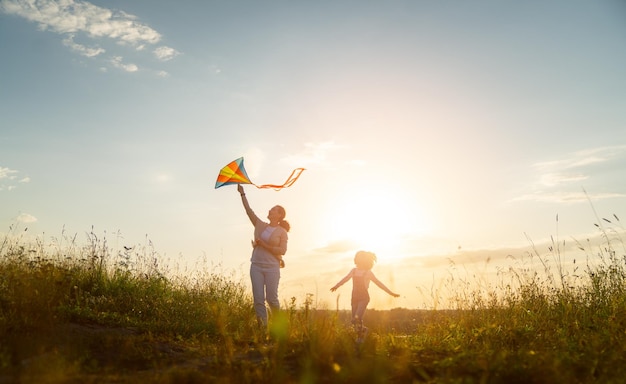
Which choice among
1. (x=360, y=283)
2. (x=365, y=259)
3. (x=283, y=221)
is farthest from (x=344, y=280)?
(x=283, y=221)

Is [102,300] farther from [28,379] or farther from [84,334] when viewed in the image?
[28,379]

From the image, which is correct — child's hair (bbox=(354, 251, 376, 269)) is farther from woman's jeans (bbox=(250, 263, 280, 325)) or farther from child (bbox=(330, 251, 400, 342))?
woman's jeans (bbox=(250, 263, 280, 325))

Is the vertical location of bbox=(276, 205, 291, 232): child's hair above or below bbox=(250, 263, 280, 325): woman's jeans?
above

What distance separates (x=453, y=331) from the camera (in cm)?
754

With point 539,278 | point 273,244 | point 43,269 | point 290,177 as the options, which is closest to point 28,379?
point 43,269

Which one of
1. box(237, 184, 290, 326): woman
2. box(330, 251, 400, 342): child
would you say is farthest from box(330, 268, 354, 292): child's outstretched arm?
box(237, 184, 290, 326): woman

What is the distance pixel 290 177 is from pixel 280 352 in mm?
5520

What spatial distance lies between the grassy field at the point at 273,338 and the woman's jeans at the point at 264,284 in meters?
0.70

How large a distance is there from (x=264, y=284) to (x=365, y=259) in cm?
256

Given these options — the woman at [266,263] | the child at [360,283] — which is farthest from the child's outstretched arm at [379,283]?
the woman at [266,263]

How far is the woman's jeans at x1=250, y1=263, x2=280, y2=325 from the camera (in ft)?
29.4

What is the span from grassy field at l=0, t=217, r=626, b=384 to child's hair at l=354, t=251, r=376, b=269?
2039mm

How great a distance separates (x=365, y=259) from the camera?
1060 centimetres

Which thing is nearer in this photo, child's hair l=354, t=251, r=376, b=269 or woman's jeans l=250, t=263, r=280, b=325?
woman's jeans l=250, t=263, r=280, b=325
